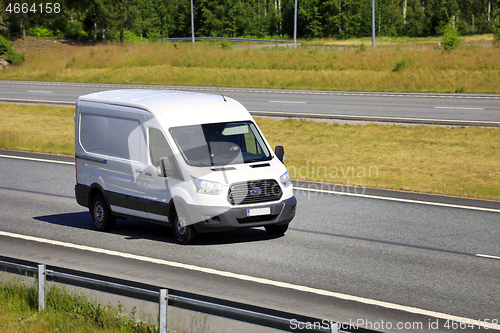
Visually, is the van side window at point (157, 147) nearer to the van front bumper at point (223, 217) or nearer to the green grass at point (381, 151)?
the van front bumper at point (223, 217)

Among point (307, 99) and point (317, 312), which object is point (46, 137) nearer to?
point (307, 99)

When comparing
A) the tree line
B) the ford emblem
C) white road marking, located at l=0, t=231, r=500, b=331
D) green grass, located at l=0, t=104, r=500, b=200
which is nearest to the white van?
the ford emblem

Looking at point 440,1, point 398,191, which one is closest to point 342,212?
point 398,191

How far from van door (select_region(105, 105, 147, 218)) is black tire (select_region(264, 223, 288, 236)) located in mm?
2191

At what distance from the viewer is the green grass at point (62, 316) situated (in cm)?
593

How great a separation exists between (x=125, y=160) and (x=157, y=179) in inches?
35.9

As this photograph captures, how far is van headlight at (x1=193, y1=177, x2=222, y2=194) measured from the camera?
9148mm

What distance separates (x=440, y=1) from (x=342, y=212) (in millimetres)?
88907

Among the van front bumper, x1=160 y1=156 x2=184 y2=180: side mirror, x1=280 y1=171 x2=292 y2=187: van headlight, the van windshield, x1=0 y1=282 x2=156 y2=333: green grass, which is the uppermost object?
the van windshield

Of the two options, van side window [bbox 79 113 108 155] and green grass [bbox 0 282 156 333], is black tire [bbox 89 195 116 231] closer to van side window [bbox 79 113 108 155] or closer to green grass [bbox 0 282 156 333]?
van side window [bbox 79 113 108 155]

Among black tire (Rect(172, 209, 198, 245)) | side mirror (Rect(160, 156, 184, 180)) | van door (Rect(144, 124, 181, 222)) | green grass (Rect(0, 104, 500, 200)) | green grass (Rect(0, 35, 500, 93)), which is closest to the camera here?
black tire (Rect(172, 209, 198, 245))

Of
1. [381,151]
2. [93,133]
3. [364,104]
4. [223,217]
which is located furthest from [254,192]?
[364,104]

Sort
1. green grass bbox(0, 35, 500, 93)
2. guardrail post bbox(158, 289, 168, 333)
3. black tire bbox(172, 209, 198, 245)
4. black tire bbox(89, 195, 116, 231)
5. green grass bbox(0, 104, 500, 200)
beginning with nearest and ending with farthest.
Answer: guardrail post bbox(158, 289, 168, 333) → black tire bbox(172, 209, 198, 245) → black tire bbox(89, 195, 116, 231) → green grass bbox(0, 104, 500, 200) → green grass bbox(0, 35, 500, 93)

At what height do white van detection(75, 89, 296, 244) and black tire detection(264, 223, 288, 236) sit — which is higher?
white van detection(75, 89, 296, 244)
